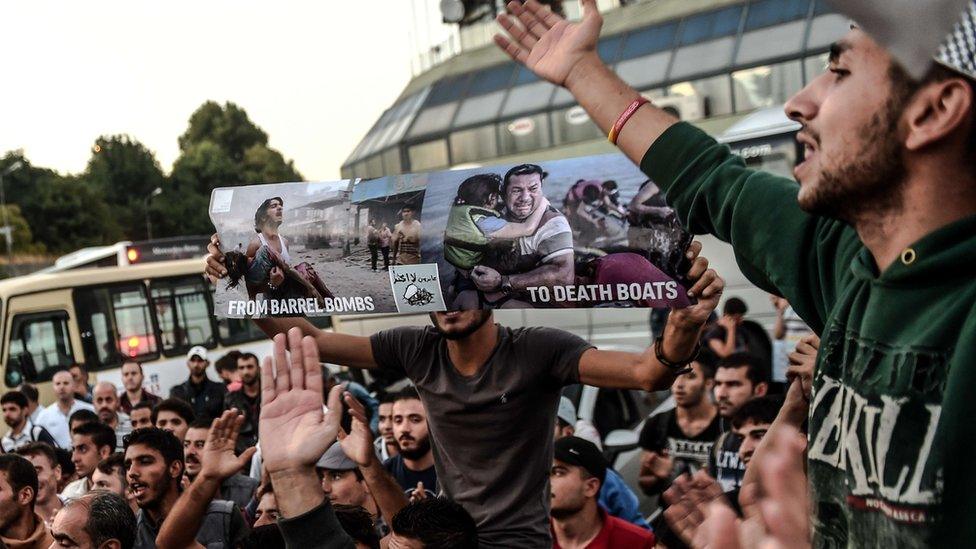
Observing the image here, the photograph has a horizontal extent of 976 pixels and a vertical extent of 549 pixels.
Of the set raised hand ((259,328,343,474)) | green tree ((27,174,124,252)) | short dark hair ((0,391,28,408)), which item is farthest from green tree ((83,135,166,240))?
raised hand ((259,328,343,474))

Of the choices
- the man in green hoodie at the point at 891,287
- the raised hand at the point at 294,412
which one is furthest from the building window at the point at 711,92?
the man in green hoodie at the point at 891,287

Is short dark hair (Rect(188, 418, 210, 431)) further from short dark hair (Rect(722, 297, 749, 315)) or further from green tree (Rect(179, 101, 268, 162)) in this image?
green tree (Rect(179, 101, 268, 162))

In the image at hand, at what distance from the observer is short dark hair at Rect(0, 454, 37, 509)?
5.12m

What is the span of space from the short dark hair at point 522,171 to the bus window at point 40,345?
12.1 meters

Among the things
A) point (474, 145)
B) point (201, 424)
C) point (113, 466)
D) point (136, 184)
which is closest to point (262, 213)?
point (113, 466)

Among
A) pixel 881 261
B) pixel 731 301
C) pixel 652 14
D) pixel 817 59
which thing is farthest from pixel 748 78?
pixel 881 261

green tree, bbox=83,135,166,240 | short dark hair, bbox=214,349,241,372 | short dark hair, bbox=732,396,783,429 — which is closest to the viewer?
short dark hair, bbox=732,396,783,429

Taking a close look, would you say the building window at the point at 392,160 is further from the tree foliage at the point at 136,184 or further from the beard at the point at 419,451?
the tree foliage at the point at 136,184

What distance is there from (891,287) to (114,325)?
1429cm

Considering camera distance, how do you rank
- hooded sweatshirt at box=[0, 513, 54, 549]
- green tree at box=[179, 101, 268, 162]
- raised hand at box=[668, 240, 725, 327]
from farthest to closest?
green tree at box=[179, 101, 268, 162], hooded sweatshirt at box=[0, 513, 54, 549], raised hand at box=[668, 240, 725, 327]

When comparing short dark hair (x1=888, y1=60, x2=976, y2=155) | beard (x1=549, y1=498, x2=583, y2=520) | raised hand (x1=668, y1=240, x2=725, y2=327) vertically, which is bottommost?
beard (x1=549, y1=498, x2=583, y2=520)

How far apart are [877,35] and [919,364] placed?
42 cm

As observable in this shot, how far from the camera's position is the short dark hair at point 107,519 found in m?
3.90

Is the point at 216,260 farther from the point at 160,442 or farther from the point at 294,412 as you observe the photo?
Result: the point at 160,442
